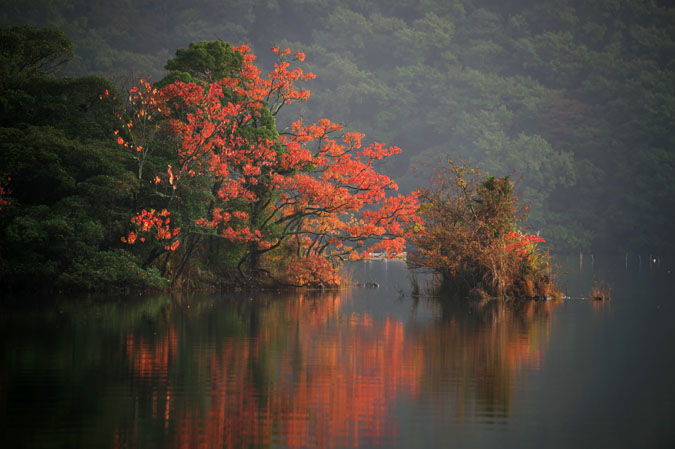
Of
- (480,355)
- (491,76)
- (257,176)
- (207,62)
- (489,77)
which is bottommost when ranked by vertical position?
(480,355)

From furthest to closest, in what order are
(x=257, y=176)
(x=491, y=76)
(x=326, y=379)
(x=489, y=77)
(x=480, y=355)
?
(x=491, y=76), (x=489, y=77), (x=257, y=176), (x=480, y=355), (x=326, y=379)

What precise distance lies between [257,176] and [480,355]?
17543mm

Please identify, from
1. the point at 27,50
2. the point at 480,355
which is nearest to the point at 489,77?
the point at 27,50

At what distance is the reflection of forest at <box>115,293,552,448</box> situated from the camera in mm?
9641

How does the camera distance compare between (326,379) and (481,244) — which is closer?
(326,379)

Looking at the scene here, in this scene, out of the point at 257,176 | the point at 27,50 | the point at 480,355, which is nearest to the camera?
the point at 480,355

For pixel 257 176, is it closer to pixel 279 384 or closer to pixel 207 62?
pixel 207 62

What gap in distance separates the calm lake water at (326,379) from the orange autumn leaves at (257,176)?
655 cm

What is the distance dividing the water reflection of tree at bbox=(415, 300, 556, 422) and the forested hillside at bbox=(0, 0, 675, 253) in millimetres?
54218

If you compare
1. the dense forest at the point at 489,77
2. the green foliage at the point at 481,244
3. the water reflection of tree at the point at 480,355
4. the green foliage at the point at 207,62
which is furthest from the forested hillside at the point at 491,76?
the water reflection of tree at the point at 480,355

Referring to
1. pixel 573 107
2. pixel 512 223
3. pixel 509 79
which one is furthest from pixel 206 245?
pixel 509 79

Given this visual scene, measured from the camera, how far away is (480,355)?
1542cm

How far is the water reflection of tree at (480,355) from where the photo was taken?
11.3 m

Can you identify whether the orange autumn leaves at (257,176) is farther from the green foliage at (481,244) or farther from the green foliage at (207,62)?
the green foliage at (481,244)
